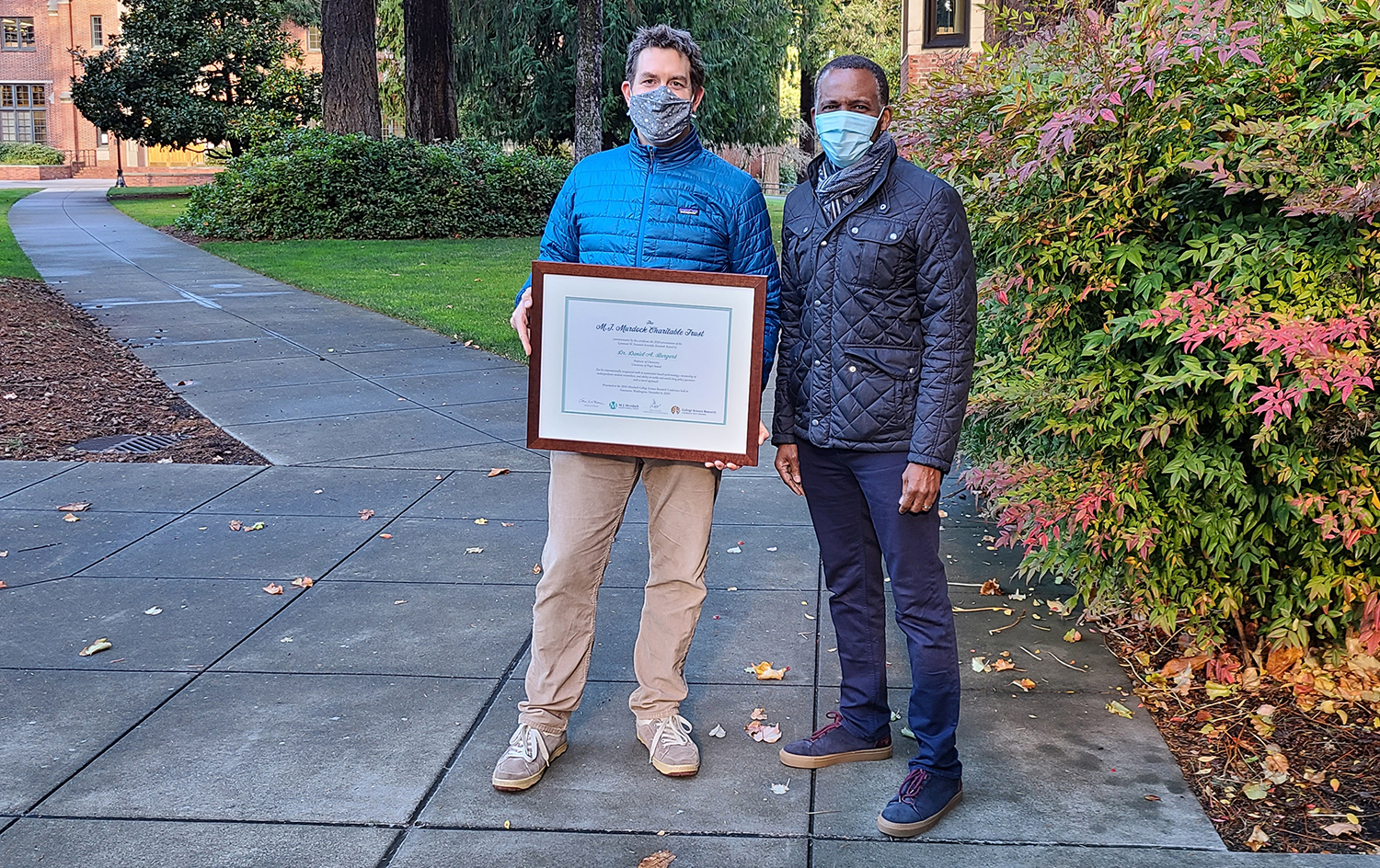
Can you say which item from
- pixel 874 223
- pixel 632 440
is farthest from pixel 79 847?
pixel 874 223

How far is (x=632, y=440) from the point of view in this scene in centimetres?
358

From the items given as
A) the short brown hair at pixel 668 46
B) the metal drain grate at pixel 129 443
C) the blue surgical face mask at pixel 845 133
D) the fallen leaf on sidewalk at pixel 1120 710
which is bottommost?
the metal drain grate at pixel 129 443

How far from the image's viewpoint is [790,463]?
3.68 meters

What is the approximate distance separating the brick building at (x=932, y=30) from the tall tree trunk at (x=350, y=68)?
9.59 m

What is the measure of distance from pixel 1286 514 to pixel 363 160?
20.6 m

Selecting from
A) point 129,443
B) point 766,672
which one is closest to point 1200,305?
point 766,672

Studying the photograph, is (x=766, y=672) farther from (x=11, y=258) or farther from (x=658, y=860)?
(x=11, y=258)

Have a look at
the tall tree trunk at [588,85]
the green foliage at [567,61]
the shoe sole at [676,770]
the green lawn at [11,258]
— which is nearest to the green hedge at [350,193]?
the tall tree trunk at [588,85]

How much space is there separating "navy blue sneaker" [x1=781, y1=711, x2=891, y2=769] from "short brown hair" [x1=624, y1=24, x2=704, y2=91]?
1.86 meters

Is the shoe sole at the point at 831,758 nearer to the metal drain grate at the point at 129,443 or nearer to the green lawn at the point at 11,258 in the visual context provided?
the metal drain grate at the point at 129,443

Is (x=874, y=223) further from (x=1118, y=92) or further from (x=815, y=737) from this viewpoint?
(x=815, y=737)

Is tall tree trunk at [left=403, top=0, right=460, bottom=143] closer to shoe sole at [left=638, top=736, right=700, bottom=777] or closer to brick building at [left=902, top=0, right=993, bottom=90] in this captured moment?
brick building at [left=902, top=0, right=993, bottom=90]

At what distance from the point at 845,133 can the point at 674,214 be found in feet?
1.63

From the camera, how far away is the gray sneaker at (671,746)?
3701 mm
